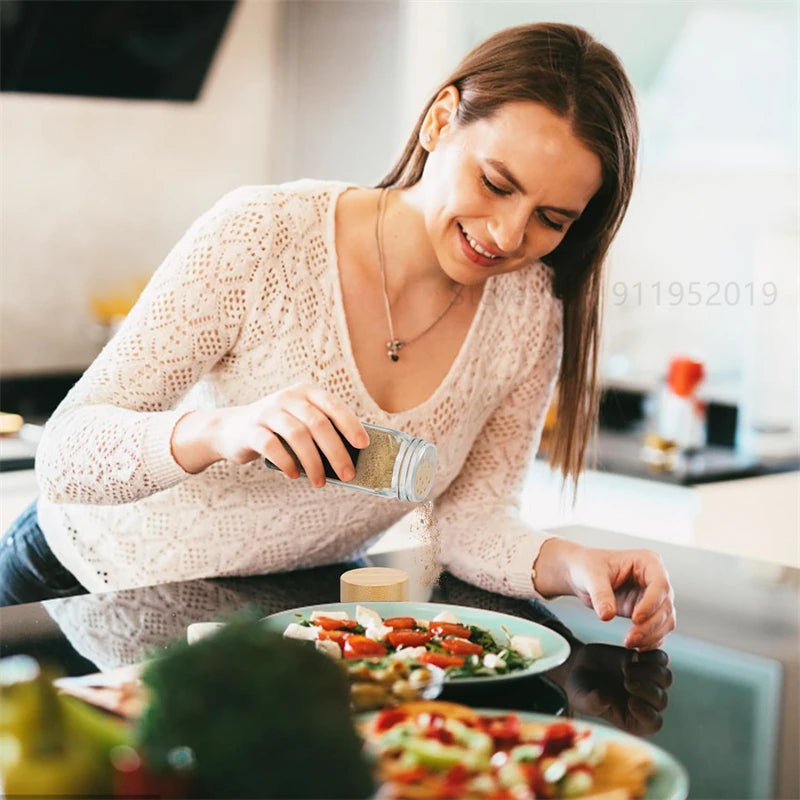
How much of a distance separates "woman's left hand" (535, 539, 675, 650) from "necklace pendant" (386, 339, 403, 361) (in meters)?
0.31

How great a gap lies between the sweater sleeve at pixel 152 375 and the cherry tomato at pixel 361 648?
298 mm

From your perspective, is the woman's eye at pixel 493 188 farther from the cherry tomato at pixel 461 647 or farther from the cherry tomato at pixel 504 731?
the cherry tomato at pixel 504 731

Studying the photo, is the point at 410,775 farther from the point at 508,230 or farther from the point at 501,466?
the point at 501,466

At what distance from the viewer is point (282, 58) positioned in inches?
148

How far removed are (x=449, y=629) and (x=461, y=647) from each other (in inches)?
2.2

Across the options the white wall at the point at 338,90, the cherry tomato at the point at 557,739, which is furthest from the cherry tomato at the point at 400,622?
the white wall at the point at 338,90

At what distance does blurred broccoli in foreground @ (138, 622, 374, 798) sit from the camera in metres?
0.65

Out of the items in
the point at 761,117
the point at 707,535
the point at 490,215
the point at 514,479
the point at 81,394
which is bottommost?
the point at 707,535

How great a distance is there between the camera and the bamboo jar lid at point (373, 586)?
52.0 inches

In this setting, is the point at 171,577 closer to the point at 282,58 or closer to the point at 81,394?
the point at 81,394

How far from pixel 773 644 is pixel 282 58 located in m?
2.86

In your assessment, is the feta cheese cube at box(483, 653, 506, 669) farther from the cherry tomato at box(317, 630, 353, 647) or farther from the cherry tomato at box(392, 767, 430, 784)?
the cherry tomato at box(392, 767, 430, 784)

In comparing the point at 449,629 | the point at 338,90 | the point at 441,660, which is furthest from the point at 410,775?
the point at 338,90

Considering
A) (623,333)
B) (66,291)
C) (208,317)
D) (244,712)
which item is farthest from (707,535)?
(244,712)
